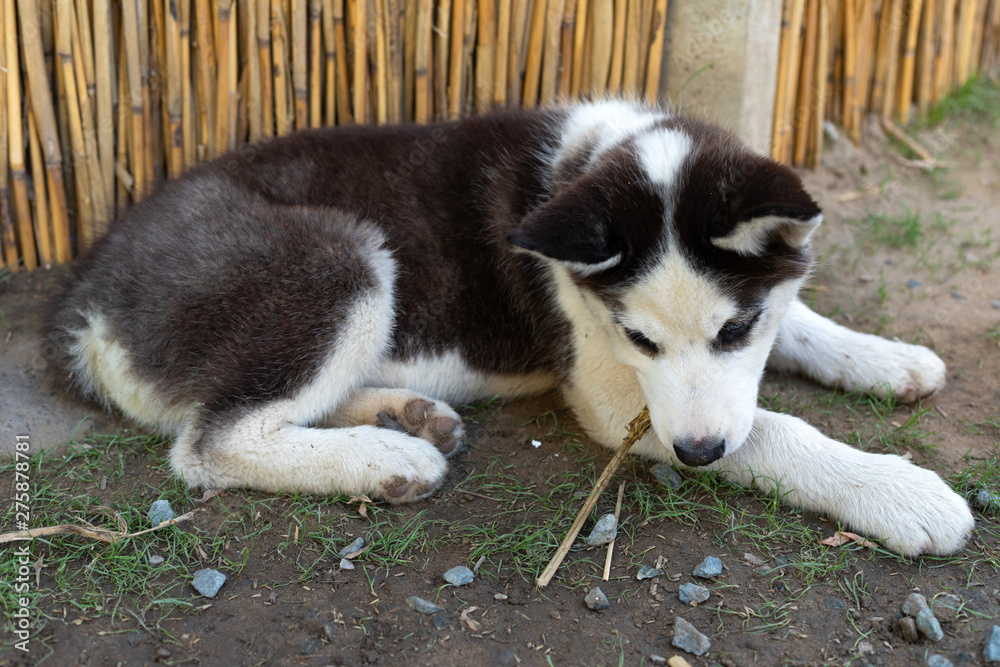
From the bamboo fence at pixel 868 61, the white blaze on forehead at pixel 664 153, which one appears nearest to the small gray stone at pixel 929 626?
the white blaze on forehead at pixel 664 153

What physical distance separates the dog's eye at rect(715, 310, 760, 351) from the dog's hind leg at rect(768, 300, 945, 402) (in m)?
1.06

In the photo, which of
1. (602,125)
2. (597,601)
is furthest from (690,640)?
(602,125)

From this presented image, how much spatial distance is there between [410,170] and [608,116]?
3.37 ft

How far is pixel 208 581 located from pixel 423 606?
821 millimetres

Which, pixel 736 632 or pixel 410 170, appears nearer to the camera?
pixel 736 632

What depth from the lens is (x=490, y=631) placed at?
2.83 metres

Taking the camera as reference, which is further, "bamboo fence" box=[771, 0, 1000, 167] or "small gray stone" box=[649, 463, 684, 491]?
"bamboo fence" box=[771, 0, 1000, 167]

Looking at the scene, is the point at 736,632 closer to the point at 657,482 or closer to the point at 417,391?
the point at 657,482

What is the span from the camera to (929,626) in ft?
8.90

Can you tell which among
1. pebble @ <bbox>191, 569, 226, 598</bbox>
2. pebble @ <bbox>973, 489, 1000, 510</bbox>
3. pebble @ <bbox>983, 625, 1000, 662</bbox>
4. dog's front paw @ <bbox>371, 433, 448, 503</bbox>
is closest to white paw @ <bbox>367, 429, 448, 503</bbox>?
dog's front paw @ <bbox>371, 433, 448, 503</bbox>

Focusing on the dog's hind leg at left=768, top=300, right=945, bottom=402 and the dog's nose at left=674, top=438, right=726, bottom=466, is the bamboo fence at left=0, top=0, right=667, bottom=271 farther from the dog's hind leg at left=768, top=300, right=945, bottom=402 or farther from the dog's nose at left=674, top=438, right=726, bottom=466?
the dog's nose at left=674, top=438, right=726, bottom=466

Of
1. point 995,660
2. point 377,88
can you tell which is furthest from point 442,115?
point 995,660

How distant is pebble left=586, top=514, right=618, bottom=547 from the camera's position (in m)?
3.22
